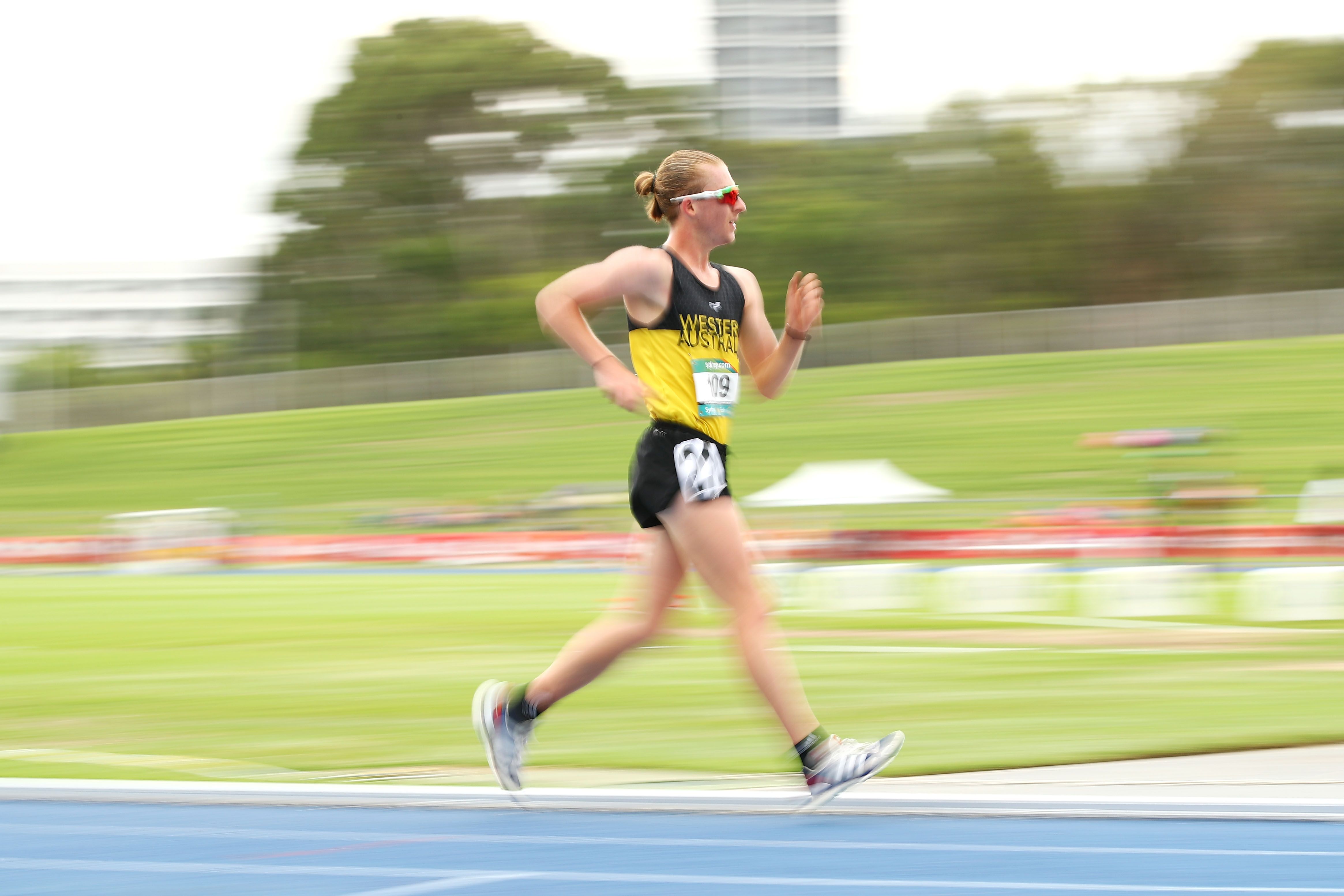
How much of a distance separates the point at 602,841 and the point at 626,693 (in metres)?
2.94

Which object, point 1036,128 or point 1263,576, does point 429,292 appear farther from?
point 1263,576

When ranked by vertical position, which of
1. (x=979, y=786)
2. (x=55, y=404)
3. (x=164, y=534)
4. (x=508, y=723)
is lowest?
(x=55, y=404)

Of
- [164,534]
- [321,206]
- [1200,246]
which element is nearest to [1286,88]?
[1200,246]

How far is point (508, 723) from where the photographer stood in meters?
3.93

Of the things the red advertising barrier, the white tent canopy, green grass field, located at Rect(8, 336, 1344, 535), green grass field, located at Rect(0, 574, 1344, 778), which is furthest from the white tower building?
green grass field, located at Rect(0, 574, 1344, 778)

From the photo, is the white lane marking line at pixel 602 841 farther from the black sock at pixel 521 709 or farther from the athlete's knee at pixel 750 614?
the athlete's knee at pixel 750 614

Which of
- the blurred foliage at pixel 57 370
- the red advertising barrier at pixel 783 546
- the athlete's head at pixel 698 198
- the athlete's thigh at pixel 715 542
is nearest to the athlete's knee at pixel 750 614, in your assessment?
the athlete's thigh at pixel 715 542

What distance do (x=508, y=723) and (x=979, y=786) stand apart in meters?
1.29

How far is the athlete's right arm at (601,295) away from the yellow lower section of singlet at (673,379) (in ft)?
0.16

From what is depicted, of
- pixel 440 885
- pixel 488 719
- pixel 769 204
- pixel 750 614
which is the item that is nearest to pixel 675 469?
pixel 750 614

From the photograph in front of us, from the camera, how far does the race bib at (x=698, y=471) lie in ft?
12.0

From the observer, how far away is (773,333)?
3.99 meters

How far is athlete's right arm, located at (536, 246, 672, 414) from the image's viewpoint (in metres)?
3.62

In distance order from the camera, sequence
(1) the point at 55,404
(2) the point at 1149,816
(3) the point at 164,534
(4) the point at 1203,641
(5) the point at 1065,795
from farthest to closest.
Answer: (1) the point at 55,404 < (3) the point at 164,534 < (4) the point at 1203,641 < (5) the point at 1065,795 < (2) the point at 1149,816
